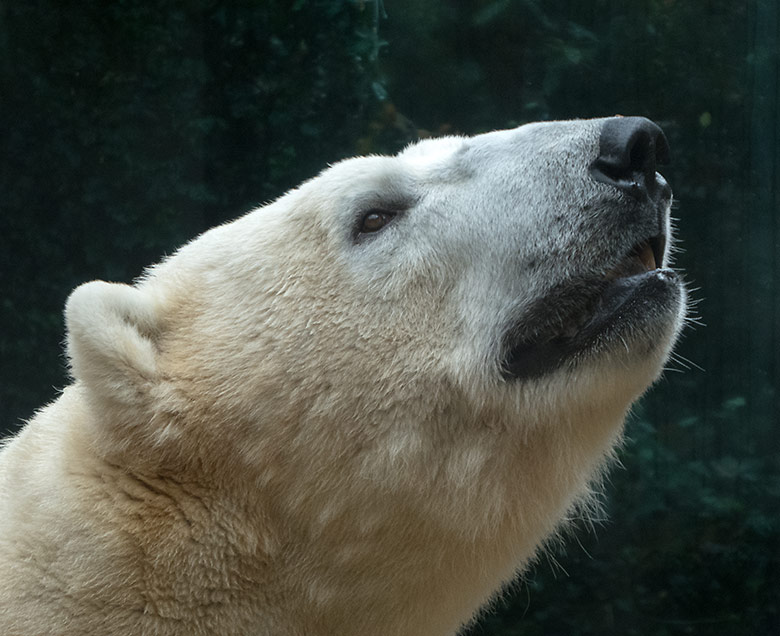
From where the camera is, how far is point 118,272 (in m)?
3.89

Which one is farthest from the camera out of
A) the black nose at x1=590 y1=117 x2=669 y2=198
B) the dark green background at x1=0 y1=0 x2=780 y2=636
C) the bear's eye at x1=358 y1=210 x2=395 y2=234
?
the dark green background at x1=0 y1=0 x2=780 y2=636

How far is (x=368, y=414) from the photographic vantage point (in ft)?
6.27

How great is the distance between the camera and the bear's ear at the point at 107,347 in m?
1.90

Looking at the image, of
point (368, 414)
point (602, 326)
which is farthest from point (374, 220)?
point (602, 326)

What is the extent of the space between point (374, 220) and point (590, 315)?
0.55 meters

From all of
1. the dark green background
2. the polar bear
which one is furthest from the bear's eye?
the dark green background

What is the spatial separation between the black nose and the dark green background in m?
1.90

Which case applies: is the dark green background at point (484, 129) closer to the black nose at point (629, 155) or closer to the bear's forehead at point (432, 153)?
the bear's forehead at point (432, 153)

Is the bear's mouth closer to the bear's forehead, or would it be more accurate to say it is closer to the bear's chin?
the bear's chin

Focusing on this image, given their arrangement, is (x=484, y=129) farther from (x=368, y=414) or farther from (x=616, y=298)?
(x=368, y=414)

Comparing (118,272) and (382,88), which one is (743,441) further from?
(118,272)

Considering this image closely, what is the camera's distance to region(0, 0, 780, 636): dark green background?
371 centimetres

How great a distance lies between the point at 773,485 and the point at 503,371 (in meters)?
2.37

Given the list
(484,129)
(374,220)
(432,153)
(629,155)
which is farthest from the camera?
(484,129)
